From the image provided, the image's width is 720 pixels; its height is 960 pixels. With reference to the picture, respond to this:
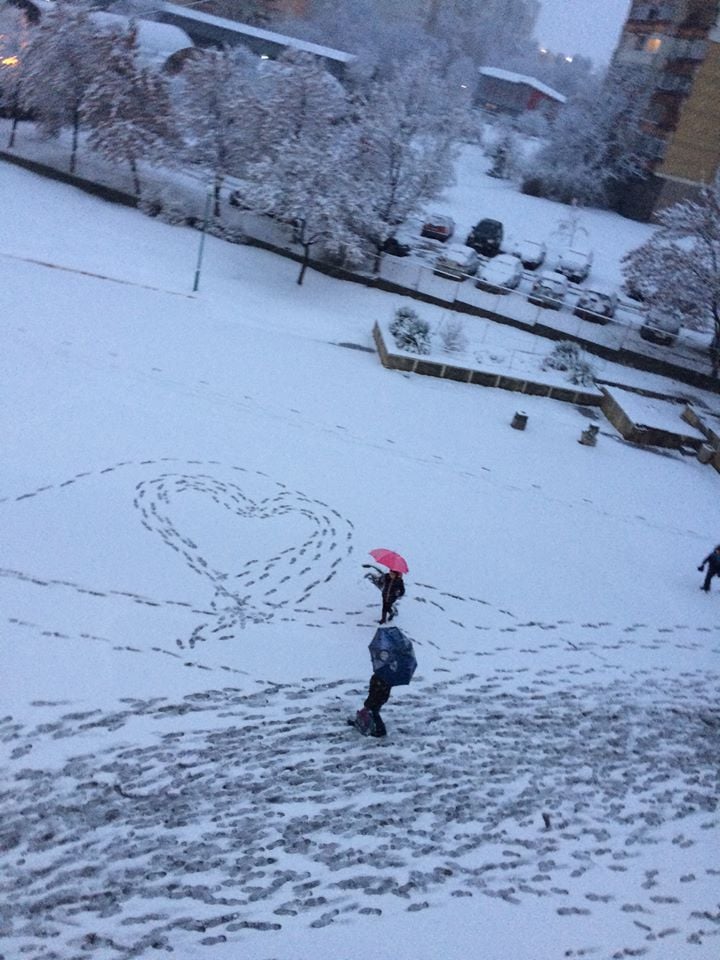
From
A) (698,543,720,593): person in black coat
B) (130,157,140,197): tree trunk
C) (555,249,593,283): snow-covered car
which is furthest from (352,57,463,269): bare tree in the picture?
(698,543,720,593): person in black coat

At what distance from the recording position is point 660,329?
26078mm

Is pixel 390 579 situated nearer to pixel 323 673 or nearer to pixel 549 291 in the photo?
pixel 323 673

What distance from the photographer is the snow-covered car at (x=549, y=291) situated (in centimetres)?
2675

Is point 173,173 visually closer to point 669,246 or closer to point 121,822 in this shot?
point 669,246

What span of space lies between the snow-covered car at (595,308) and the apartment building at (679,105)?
17.0 metres

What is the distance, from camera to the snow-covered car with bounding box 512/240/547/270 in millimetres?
31109

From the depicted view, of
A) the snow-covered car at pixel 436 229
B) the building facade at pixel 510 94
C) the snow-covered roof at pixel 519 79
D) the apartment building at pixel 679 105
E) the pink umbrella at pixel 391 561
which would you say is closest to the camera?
the pink umbrella at pixel 391 561

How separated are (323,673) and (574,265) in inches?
1017

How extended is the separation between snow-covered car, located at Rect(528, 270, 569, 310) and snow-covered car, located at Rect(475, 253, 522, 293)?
0.78m

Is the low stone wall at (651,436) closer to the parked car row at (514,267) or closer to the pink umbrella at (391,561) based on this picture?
the parked car row at (514,267)

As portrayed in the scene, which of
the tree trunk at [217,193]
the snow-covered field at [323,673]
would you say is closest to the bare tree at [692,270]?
the snow-covered field at [323,673]

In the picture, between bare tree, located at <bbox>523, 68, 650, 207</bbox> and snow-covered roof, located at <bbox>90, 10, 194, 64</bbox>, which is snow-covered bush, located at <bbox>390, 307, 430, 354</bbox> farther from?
snow-covered roof, located at <bbox>90, 10, 194, 64</bbox>

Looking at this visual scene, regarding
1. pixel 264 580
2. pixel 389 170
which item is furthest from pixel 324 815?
pixel 389 170

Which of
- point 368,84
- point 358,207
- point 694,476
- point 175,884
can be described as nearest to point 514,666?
point 175,884
